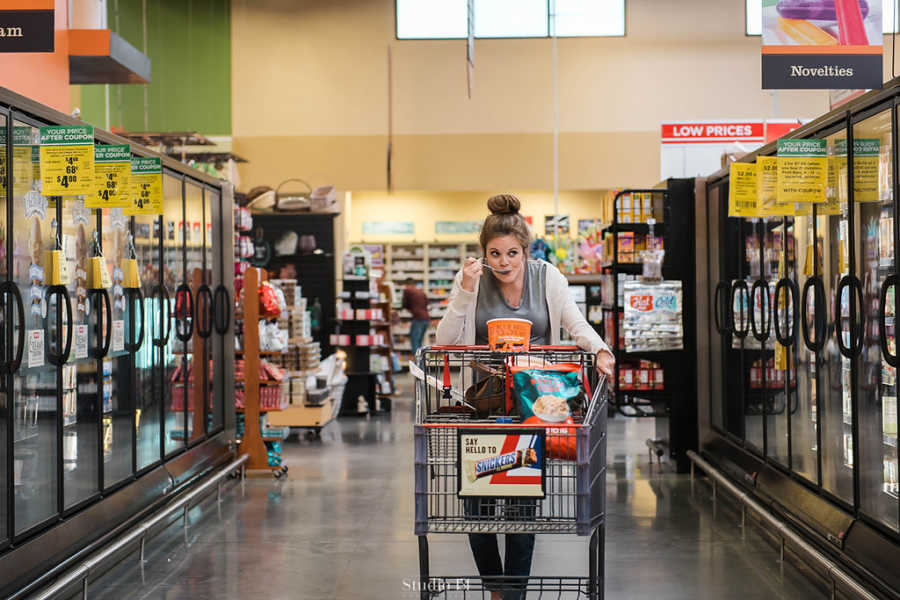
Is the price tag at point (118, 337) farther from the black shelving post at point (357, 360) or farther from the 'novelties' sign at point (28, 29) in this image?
the black shelving post at point (357, 360)

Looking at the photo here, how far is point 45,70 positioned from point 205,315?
10.4 feet

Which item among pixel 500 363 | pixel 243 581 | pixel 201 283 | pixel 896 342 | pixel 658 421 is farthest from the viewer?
pixel 658 421

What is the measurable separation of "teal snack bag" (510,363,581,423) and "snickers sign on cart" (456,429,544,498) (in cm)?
15

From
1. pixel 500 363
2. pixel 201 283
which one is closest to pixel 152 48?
pixel 201 283

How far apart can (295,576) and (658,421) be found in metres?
4.45

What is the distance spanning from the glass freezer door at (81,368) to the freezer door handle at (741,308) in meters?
3.92

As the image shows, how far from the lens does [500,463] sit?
2.91 meters

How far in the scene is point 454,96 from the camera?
1753cm

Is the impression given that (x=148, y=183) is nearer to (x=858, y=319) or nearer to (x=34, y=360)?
(x=34, y=360)

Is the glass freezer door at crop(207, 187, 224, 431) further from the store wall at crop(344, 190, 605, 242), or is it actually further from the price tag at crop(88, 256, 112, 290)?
the store wall at crop(344, 190, 605, 242)

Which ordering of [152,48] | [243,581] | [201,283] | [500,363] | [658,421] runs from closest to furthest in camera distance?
1. [500,363]
2. [243,581]
3. [201,283]
4. [658,421]
5. [152,48]

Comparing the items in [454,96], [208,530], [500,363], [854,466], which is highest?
[454,96]

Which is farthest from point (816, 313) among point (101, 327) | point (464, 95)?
point (464, 95)

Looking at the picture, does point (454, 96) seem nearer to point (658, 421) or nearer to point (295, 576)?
point (658, 421)
